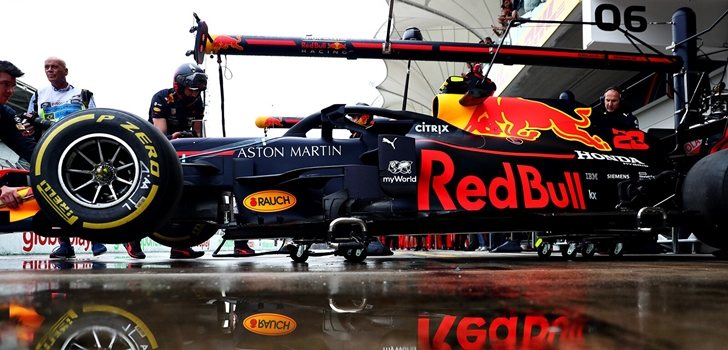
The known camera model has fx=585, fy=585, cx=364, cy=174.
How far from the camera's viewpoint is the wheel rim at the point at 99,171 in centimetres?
332

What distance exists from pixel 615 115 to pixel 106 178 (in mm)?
3875

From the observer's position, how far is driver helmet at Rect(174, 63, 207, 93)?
511 centimetres

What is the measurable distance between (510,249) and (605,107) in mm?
4212

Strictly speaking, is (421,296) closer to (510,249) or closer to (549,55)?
(549,55)

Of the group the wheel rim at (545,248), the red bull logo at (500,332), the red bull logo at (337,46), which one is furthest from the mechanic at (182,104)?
the red bull logo at (500,332)

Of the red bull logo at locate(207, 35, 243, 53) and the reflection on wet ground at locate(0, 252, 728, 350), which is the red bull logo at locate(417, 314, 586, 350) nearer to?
the reflection on wet ground at locate(0, 252, 728, 350)

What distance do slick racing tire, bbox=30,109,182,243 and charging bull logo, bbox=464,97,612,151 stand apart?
2.24 m

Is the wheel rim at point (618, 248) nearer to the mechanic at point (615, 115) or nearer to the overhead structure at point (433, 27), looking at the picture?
the mechanic at point (615, 115)

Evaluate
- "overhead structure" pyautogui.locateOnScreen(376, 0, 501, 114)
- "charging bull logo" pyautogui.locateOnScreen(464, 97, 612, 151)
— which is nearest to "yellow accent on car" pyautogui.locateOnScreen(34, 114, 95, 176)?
"charging bull logo" pyautogui.locateOnScreen(464, 97, 612, 151)

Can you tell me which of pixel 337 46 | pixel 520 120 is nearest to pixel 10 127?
pixel 337 46

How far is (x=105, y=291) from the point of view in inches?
78.4

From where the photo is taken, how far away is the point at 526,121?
4566 millimetres

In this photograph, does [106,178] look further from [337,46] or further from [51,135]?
[337,46]

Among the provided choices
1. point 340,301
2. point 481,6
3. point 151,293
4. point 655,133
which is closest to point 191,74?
point 151,293
